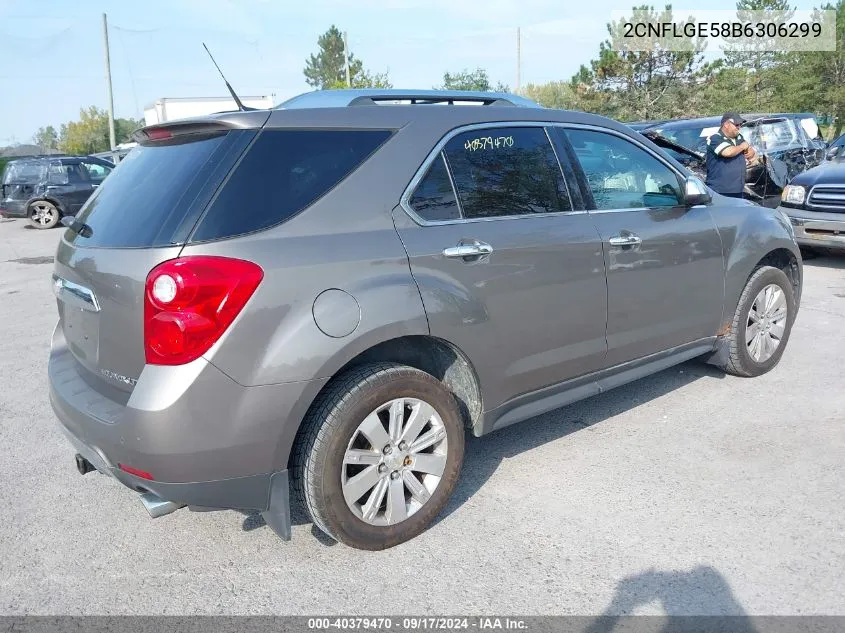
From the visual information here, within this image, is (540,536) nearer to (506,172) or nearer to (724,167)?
(506,172)

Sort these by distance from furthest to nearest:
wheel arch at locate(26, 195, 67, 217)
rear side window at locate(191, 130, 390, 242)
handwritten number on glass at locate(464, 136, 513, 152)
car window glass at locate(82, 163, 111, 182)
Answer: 1. car window glass at locate(82, 163, 111, 182)
2. wheel arch at locate(26, 195, 67, 217)
3. handwritten number on glass at locate(464, 136, 513, 152)
4. rear side window at locate(191, 130, 390, 242)

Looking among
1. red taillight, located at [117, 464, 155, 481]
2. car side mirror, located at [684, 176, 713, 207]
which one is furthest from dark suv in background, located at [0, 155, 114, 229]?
red taillight, located at [117, 464, 155, 481]

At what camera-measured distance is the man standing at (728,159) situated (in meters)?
8.41

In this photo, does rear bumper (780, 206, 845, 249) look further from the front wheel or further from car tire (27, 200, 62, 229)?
the front wheel

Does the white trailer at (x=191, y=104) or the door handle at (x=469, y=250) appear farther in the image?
the white trailer at (x=191, y=104)

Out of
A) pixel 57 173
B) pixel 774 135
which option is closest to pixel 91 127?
pixel 57 173

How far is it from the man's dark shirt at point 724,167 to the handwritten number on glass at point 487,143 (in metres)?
5.91

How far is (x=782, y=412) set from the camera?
14.3 ft

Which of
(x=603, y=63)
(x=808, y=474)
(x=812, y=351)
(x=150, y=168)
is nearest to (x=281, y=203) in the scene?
(x=150, y=168)

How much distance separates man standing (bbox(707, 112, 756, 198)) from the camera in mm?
8414

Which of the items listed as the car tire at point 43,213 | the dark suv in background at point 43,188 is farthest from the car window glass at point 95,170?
the car tire at point 43,213

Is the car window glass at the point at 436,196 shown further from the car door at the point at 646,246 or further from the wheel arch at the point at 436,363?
the car door at the point at 646,246

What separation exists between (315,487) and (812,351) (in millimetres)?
4459

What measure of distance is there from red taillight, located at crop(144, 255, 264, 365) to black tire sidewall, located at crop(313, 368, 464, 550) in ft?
1.89
